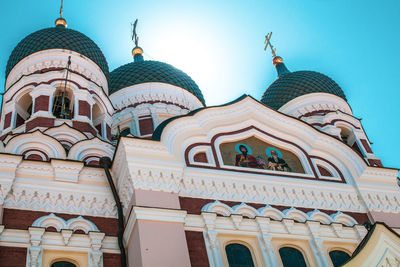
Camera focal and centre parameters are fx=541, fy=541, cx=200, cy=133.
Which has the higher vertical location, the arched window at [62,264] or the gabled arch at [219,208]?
the gabled arch at [219,208]

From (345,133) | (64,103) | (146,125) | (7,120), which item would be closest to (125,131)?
(146,125)

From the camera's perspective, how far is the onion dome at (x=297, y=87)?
18875mm

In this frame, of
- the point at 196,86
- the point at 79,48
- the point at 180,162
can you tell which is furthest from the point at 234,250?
the point at 196,86

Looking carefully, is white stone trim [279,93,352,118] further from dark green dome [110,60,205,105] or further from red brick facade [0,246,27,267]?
red brick facade [0,246,27,267]

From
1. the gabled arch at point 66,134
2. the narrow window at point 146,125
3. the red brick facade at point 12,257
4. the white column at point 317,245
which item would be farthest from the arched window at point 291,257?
the narrow window at point 146,125

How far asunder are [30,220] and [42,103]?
5355 millimetres

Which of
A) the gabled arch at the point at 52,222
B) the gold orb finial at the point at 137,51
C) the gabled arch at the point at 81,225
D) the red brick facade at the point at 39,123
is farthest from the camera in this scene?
the gold orb finial at the point at 137,51

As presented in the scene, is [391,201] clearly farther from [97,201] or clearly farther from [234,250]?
[97,201]

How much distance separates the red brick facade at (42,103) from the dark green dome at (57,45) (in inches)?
87.8

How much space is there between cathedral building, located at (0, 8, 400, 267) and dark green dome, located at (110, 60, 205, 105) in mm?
5399

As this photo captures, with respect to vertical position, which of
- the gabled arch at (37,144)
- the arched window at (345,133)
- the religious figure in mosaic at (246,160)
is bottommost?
the religious figure in mosaic at (246,160)

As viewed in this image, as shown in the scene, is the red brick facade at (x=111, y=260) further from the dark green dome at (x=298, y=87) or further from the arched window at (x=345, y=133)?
the dark green dome at (x=298, y=87)

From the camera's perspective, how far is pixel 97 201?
9.20 meters

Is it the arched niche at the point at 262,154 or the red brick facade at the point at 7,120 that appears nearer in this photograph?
the arched niche at the point at 262,154
